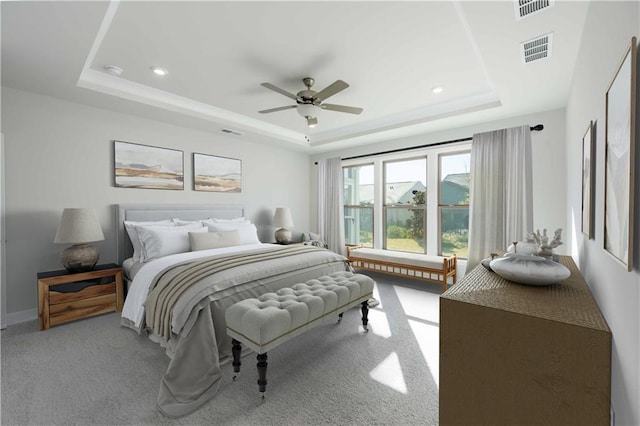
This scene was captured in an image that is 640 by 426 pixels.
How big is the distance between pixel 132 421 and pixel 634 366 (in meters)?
2.27

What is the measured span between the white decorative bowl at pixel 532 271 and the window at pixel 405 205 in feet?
11.1

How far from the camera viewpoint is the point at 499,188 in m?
3.67

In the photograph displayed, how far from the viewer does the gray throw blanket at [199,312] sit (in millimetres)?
1788

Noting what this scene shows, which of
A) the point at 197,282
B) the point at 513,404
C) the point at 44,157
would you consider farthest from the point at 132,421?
the point at 44,157

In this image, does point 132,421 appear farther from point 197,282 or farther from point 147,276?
point 147,276

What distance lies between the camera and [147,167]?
374 cm

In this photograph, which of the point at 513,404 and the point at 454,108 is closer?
the point at 513,404

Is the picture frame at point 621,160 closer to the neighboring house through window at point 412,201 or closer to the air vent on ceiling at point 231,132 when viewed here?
the neighboring house through window at point 412,201

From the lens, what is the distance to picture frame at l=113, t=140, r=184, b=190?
3514 mm

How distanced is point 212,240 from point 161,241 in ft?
1.86

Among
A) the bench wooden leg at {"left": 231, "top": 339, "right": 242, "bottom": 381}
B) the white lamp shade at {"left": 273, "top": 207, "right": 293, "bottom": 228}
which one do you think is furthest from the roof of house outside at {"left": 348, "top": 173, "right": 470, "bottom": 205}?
the bench wooden leg at {"left": 231, "top": 339, "right": 242, "bottom": 381}

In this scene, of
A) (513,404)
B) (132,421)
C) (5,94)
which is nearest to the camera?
(513,404)

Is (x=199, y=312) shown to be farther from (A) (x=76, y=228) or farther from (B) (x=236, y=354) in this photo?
(A) (x=76, y=228)

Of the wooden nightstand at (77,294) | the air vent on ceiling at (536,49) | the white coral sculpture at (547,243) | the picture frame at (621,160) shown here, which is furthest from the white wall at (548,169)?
the wooden nightstand at (77,294)
